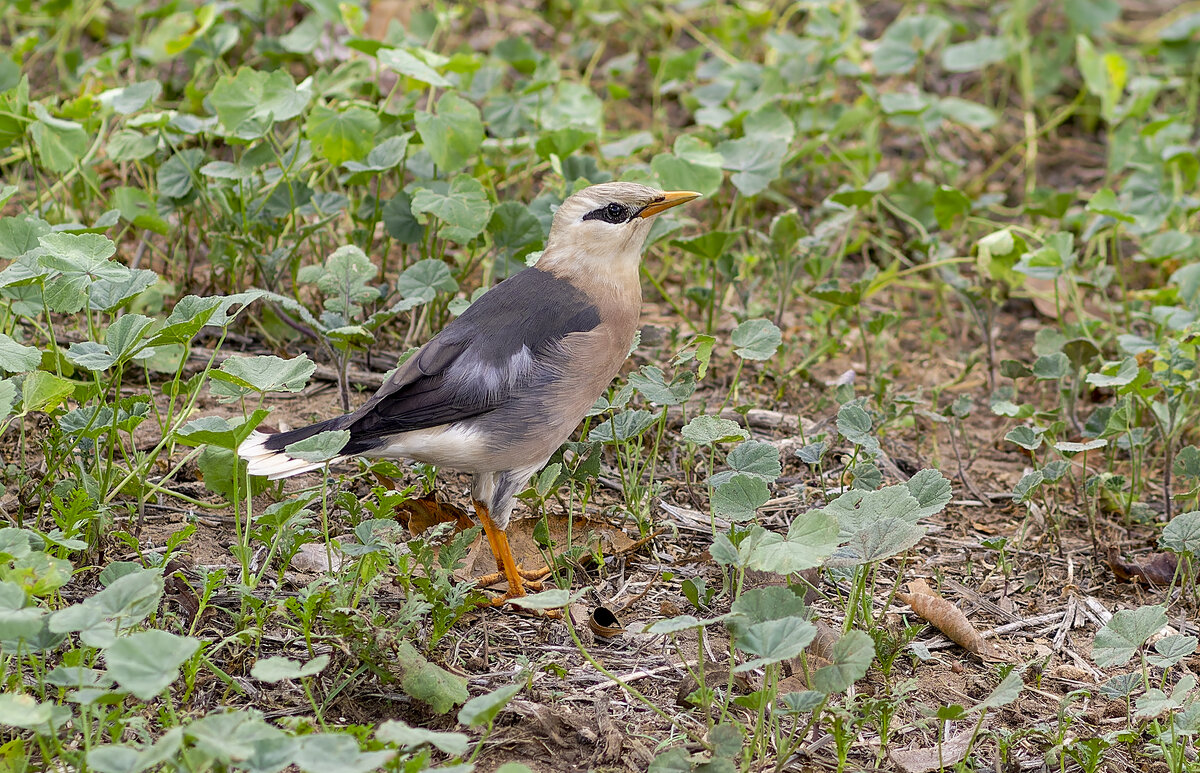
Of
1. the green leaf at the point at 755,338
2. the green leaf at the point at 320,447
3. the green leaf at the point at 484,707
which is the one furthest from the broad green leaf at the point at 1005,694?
the green leaf at the point at 320,447

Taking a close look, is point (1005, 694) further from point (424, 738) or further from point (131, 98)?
point (131, 98)

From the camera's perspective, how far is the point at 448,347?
3717 millimetres

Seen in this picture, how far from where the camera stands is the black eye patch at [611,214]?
4.07m

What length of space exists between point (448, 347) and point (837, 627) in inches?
57.0

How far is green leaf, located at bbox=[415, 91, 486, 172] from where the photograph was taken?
185 inches

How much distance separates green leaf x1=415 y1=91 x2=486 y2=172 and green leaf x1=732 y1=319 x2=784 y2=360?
1514 mm

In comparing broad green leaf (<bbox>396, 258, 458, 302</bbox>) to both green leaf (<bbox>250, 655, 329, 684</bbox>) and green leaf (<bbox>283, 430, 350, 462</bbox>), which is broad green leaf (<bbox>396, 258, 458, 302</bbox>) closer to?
green leaf (<bbox>283, 430, 350, 462</bbox>)

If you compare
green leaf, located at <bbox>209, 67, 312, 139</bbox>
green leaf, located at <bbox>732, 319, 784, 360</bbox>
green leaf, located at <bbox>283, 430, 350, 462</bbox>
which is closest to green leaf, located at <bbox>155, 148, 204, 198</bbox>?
green leaf, located at <bbox>209, 67, 312, 139</bbox>

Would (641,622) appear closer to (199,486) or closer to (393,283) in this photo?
(199,486)

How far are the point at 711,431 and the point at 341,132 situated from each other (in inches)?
85.7

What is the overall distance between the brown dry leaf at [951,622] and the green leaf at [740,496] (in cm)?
77

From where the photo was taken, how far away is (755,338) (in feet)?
12.7

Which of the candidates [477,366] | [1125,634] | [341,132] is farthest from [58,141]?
[1125,634]

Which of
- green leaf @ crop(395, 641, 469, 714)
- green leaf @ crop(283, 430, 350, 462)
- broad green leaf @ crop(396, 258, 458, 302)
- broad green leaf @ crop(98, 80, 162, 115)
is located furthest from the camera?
broad green leaf @ crop(98, 80, 162, 115)
